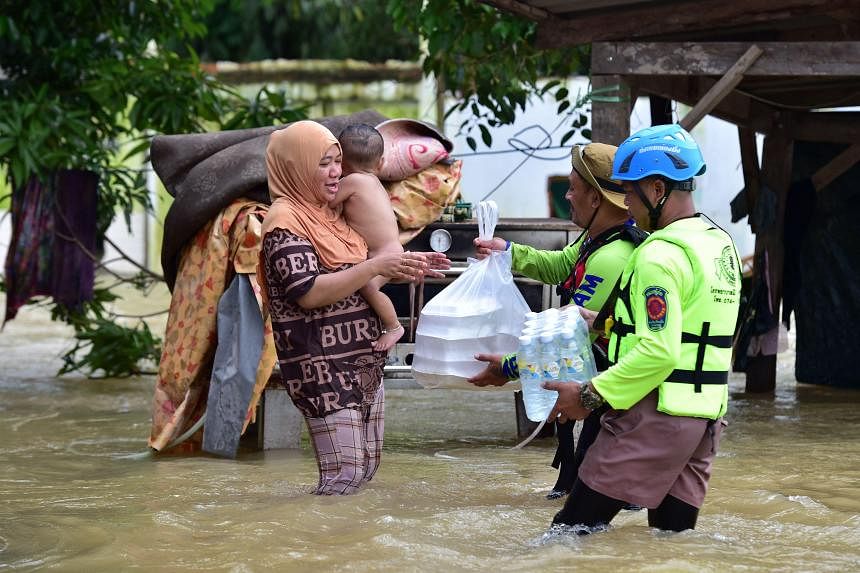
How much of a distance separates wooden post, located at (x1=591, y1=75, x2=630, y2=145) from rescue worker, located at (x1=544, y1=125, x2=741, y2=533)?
3503 millimetres

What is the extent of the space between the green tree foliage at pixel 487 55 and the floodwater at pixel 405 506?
279 cm

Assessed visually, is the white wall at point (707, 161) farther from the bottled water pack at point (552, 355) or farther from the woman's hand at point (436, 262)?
the bottled water pack at point (552, 355)

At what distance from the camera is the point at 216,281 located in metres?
6.55

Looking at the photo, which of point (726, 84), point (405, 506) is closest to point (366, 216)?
point (405, 506)

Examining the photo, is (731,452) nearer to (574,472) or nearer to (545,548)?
(574,472)

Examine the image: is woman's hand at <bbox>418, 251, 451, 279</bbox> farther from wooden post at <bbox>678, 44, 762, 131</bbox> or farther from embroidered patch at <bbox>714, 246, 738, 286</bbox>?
wooden post at <bbox>678, 44, 762, 131</bbox>

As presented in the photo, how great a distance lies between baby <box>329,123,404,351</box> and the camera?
16.1 feet

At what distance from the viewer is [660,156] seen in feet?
12.5

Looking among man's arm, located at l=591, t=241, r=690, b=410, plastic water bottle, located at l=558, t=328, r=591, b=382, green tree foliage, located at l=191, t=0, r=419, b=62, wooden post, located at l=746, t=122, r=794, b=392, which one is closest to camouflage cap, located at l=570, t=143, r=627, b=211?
plastic water bottle, located at l=558, t=328, r=591, b=382

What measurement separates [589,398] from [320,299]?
50.8 inches

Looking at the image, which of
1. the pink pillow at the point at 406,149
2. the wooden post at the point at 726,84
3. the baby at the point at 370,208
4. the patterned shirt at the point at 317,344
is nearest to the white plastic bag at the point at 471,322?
the baby at the point at 370,208

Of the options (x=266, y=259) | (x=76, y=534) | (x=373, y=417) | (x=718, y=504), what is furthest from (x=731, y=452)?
(x=76, y=534)

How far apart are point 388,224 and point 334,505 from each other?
114 centimetres

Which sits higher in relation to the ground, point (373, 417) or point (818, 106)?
point (818, 106)
